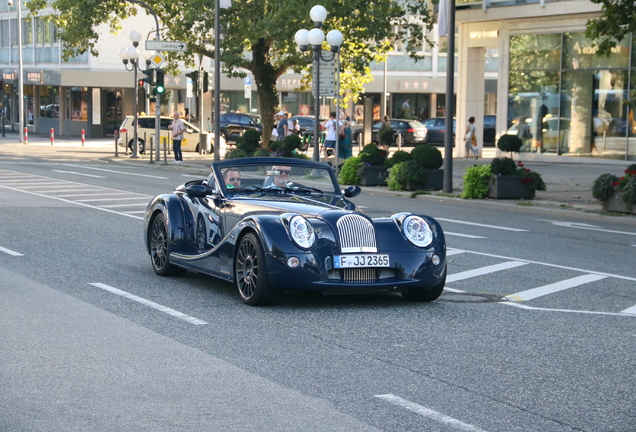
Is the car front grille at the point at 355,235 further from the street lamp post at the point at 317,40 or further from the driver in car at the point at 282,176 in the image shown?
the street lamp post at the point at 317,40

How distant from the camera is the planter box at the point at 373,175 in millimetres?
27500

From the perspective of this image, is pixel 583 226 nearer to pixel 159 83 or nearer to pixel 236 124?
pixel 159 83

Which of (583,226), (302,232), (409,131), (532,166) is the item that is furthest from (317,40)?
(409,131)

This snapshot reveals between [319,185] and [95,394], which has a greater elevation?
[319,185]

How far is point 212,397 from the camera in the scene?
240 inches

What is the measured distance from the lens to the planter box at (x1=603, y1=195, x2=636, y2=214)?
19953 mm

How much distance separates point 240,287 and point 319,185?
6.18 feet

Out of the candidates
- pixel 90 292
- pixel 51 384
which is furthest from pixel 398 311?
pixel 51 384

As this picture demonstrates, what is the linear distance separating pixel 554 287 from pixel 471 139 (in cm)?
3061

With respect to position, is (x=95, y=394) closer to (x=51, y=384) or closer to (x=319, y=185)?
(x=51, y=384)

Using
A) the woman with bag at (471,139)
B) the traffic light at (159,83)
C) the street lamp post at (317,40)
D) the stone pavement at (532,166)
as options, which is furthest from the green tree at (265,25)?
Answer: the street lamp post at (317,40)

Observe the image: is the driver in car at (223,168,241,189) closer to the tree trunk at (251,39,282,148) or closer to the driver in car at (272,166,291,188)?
the driver in car at (272,166,291,188)

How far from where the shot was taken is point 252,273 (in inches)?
365

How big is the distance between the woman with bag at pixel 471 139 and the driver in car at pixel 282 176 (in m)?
30.4
